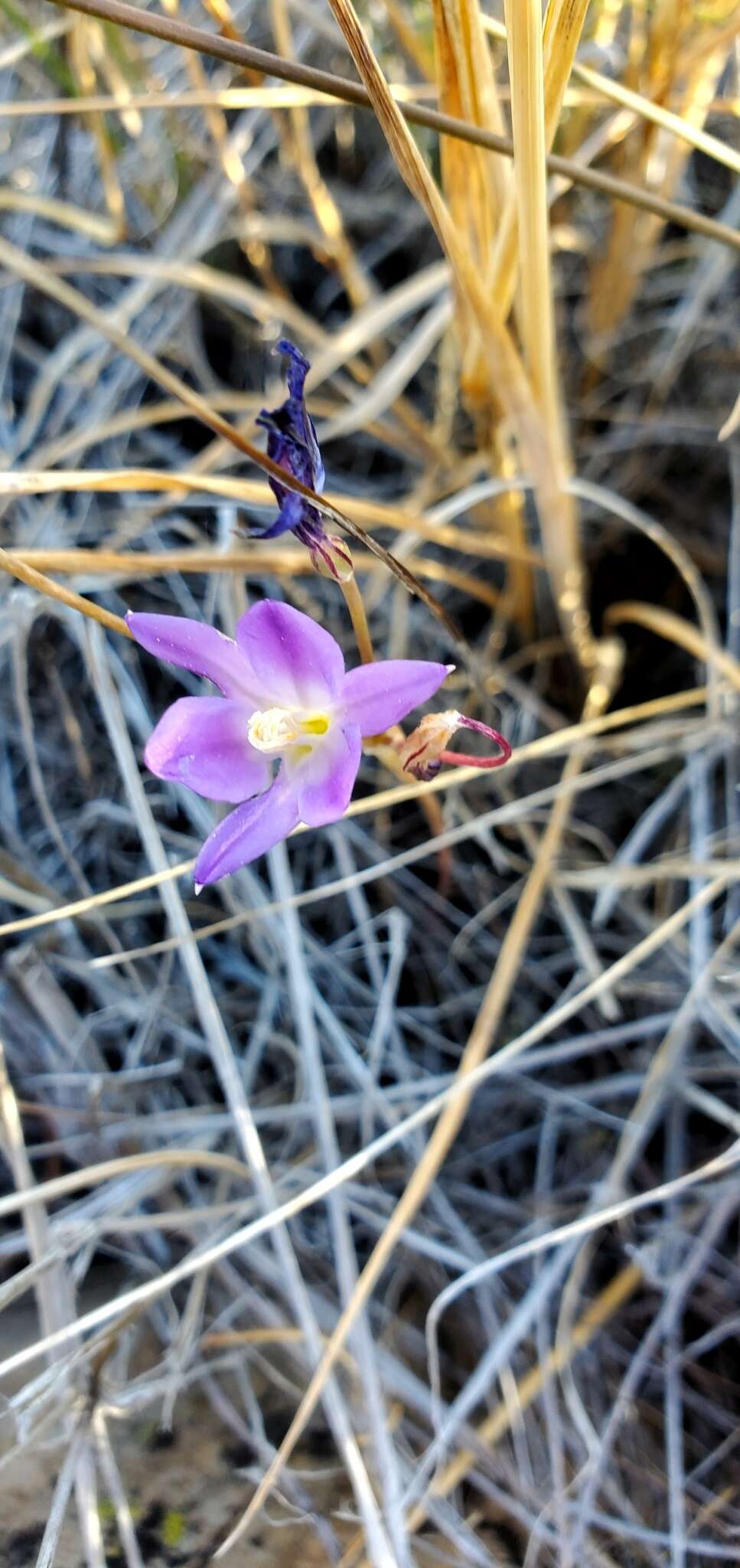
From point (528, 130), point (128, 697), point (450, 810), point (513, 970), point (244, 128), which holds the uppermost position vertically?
point (244, 128)

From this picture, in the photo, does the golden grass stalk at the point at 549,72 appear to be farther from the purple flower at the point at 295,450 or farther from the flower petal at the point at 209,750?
the flower petal at the point at 209,750

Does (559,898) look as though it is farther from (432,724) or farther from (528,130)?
(528,130)

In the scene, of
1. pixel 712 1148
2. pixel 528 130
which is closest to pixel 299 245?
pixel 528 130

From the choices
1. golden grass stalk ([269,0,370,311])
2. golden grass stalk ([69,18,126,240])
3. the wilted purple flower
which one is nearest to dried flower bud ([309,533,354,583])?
the wilted purple flower

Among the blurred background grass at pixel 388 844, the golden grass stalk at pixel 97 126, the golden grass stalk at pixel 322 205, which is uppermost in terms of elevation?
the golden grass stalk at pixel 97 126

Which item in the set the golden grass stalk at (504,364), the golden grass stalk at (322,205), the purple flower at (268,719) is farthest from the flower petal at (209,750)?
the golden grass stalk at (322,205)

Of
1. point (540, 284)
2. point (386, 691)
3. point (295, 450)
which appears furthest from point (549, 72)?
point (386, 691)
